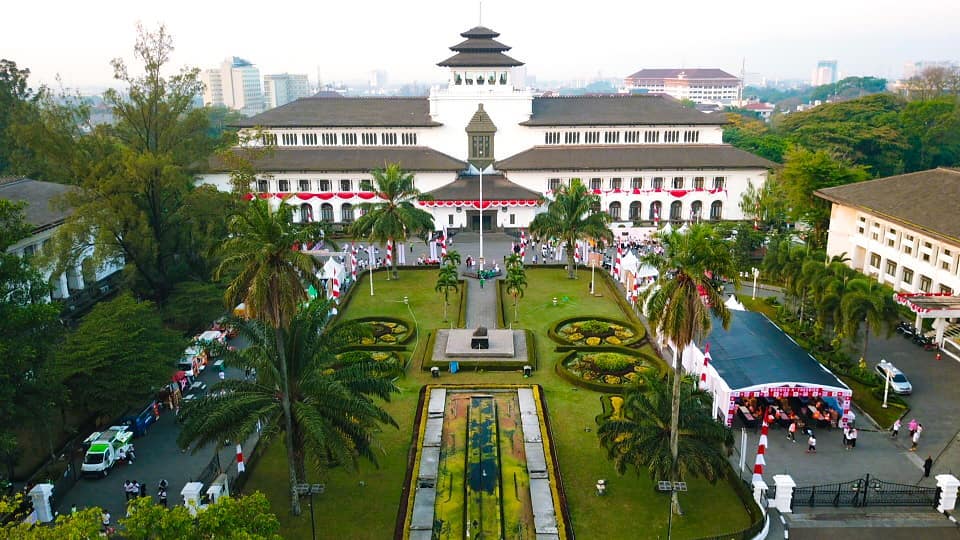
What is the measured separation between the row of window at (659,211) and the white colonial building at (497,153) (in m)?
0.11

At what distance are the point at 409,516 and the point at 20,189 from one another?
40.7 m

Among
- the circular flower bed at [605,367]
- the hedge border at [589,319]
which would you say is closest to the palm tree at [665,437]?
the circular flower bed at [605,367]

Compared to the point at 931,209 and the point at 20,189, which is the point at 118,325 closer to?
the point at 20,189

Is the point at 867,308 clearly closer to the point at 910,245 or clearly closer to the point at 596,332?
the point at 596,332

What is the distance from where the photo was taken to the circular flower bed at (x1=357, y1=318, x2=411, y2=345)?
38.9m

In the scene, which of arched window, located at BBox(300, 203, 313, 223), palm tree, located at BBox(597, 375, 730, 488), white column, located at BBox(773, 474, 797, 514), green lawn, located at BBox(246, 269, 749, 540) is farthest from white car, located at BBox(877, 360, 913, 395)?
arched window, located at BBox(300, 203, 313, 223)

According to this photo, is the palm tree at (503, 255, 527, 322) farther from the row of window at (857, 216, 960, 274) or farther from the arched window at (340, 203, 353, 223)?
the arched window at (340, 203, 353, 223)

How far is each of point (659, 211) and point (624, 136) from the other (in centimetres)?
911

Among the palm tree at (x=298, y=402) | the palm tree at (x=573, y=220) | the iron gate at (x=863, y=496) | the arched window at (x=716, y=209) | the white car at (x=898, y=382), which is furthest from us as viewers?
the arched window at (x=716, y=209)

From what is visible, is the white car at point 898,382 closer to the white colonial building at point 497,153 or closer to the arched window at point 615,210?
the white colonial building at point 497,153

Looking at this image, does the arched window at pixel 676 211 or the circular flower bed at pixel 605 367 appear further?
the arched window at pixel 676 211

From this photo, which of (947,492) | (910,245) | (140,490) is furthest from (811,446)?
(140,490)

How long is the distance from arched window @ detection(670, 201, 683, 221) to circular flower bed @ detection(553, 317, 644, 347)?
32055 millimetres

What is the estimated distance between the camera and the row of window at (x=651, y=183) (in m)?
69.0
